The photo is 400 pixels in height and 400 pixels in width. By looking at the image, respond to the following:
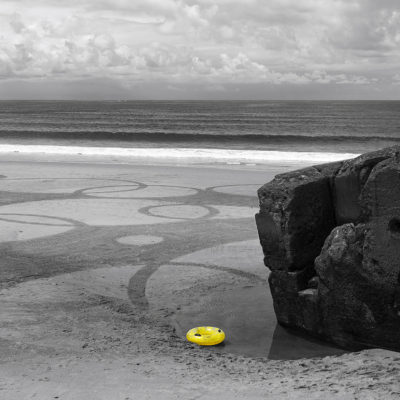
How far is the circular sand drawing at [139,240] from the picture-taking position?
8648mm

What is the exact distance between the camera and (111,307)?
5.98m

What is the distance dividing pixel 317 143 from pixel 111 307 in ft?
133

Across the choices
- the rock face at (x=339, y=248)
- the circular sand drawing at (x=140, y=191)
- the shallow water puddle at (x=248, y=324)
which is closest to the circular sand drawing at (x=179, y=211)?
the circular sand drawing at (x=140, y=191)

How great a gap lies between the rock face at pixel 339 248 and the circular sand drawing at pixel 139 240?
3.38 meters

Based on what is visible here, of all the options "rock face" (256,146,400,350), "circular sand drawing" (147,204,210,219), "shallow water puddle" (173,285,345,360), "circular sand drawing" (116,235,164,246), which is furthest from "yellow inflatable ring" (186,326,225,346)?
"circular sand drawing" (147,204,210,219)

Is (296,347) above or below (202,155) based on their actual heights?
below

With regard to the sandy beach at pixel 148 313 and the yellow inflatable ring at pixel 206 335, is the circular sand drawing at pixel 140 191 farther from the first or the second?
the yellow inflatable ring at pixel 206 335

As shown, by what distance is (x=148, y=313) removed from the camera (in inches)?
232

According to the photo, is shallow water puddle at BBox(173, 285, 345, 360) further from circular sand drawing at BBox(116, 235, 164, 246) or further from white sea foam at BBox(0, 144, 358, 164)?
white sea foam at BBox(0, 144, 358, 164)

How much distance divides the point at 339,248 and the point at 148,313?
78.9 inches

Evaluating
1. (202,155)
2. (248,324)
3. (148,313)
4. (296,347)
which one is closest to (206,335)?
(248,324)

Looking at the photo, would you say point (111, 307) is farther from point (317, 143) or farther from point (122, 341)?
point (317, 143)

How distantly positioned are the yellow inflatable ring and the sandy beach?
0.34 ft

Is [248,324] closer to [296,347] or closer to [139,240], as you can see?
[296,347]
